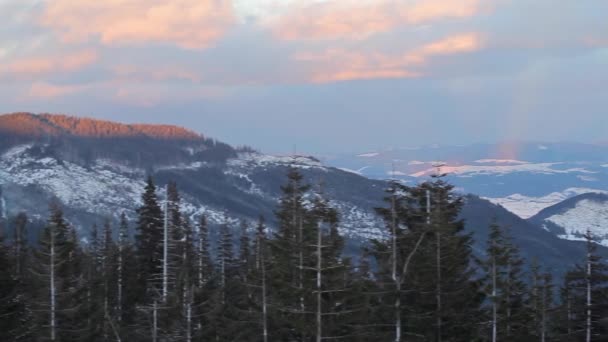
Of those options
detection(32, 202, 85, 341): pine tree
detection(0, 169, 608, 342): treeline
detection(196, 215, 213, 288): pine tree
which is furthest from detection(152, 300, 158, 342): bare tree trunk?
detection(196, 215, 213, 288): pine tree

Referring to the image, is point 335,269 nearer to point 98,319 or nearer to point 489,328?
point 489,328

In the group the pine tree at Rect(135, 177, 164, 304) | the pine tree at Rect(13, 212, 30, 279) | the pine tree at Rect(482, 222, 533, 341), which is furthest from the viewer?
the pine tree at Rect(135, 177, 164, 304)

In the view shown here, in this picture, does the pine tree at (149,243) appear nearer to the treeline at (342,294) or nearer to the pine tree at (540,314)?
the treeline at (342,294)

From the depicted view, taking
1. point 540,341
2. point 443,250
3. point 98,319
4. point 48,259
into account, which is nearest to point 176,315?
point 48,259

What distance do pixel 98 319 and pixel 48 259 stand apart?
27.8ft

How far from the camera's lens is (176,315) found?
39.2 m

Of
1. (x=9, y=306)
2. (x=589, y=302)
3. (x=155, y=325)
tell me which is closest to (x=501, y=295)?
(x=589, y=302)

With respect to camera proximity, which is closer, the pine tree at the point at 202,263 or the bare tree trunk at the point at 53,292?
the bare tree trunk at the point at 53,292

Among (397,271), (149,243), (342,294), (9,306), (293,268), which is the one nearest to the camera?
(342,294)

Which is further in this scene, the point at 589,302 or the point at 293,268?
the point at 589,302

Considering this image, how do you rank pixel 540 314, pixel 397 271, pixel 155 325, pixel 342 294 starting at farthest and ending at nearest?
pixel 540 314 → pixel 155 325 → pixel 397 271 → pixel 342 294

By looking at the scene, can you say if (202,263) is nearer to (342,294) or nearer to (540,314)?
(540,314)

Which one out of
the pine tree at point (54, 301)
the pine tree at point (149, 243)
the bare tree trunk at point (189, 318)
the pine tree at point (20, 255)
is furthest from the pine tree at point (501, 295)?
the pine tree at point (20, 255)

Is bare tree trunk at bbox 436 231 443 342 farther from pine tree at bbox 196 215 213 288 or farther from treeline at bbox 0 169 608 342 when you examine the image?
pine tree at bbox 196 215 213 288
